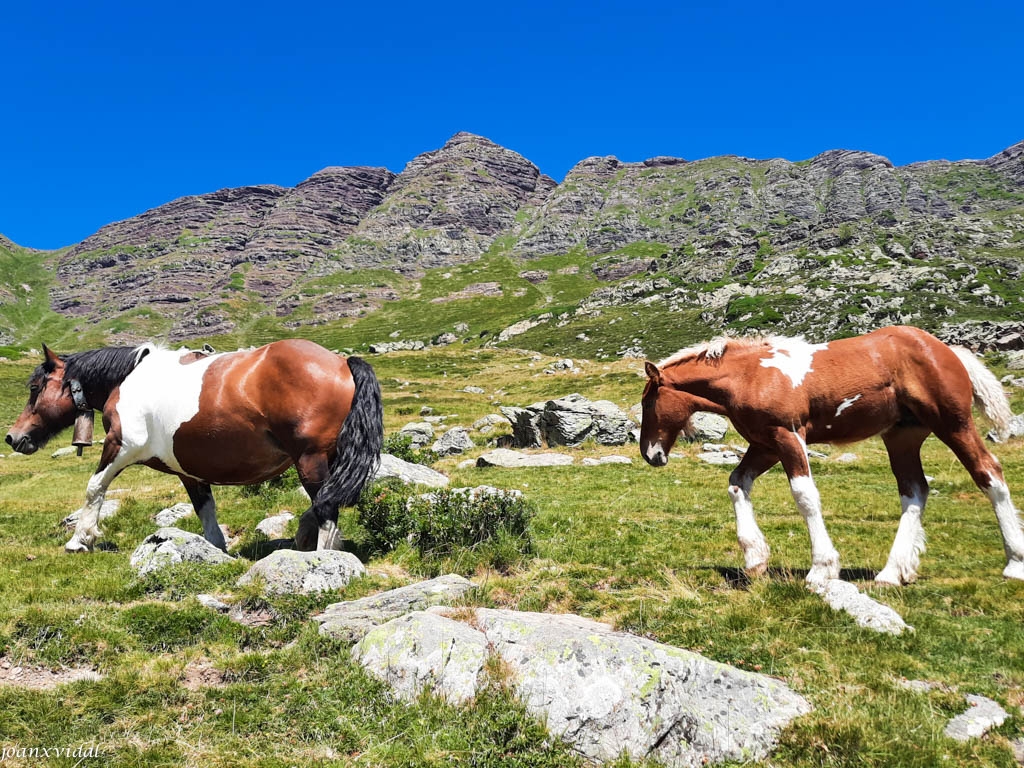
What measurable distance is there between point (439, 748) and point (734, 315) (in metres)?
114

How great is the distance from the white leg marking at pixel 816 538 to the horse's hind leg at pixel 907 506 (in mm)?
1058

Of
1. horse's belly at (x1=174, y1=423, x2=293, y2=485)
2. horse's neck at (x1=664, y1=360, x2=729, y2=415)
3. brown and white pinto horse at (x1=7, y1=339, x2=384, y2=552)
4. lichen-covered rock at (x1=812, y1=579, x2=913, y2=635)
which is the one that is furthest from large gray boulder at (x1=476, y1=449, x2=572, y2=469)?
lichen-covered rock at (x1=812, y1=579, x2=913, y2=635)

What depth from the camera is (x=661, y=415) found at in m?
9.25

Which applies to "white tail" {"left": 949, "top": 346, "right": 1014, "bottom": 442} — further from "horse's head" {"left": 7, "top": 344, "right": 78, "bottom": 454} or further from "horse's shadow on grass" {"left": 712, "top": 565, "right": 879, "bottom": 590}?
"horse's head" {"left": 7, "top": 344, "right": 78, "bottom": 454}

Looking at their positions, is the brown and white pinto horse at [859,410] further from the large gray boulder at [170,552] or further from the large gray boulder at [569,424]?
the large gray boulder at [569,424]

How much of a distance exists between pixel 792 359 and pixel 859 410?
1141mm

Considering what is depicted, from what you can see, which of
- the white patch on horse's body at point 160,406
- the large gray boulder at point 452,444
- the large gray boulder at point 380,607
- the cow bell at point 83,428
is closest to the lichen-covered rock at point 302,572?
the large gray boulder at point 380,607

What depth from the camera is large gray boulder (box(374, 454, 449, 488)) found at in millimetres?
17266

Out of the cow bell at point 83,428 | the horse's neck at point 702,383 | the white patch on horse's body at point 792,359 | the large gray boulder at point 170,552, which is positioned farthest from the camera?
the cow bell at point 83,428

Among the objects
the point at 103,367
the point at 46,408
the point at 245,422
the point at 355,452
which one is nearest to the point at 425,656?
the point at 355,452

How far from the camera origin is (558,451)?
27188mm

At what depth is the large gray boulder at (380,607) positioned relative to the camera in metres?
6.12

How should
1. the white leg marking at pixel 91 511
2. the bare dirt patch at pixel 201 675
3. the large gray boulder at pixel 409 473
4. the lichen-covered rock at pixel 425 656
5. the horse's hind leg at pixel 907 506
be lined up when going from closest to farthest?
the lichen-covered rock at pixel 425 656
the bare dirt patch at pixel 201 675
the horse's hind leg at pixel 907 506
the white leg marking at pixel 91 511
the large gray boulder at pixel 409 473

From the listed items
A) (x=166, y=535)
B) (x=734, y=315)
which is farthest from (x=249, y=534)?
(x=734, y=315)
